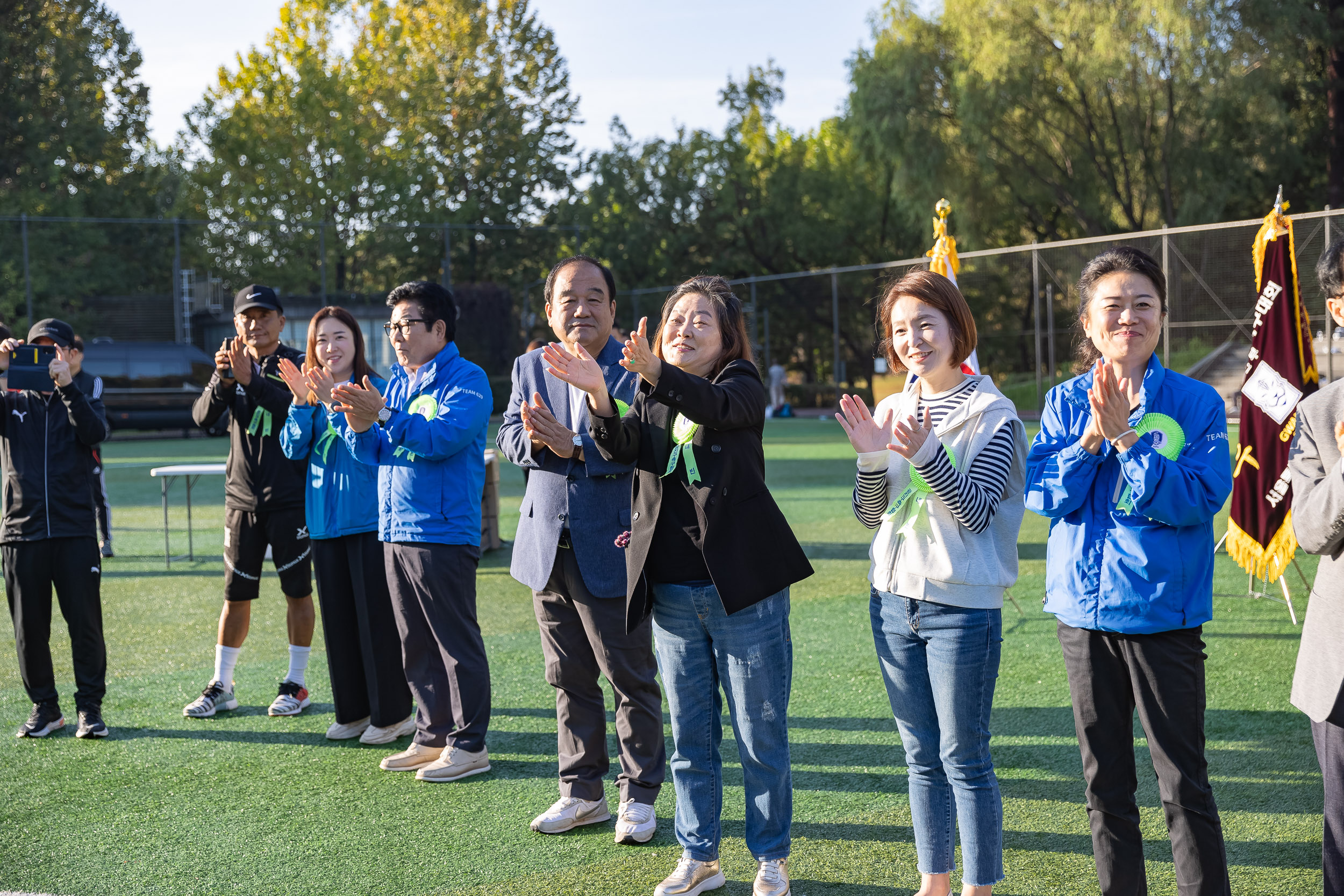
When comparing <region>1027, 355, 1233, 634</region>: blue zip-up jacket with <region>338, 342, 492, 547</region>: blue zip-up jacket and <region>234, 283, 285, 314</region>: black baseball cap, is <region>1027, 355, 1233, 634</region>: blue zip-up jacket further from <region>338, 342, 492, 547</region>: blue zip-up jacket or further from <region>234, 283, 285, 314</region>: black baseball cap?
<region>234, 283, 285, 314</region>: black baseball cap

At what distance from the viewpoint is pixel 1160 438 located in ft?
9.01

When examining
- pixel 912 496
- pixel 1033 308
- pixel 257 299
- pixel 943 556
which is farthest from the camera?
pixel 1033 308

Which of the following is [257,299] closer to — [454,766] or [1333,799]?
[454,766]

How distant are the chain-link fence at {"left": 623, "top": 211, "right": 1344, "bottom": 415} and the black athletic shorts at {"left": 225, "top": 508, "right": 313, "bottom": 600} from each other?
1100 cm

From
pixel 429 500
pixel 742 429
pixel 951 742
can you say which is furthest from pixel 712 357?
pixel 429 500

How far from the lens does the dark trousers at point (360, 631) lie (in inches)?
185

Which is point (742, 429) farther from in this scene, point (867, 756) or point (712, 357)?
point (867, 756)

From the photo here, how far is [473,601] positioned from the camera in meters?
4.43

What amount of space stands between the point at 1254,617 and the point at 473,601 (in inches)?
189

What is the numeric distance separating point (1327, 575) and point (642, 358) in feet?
5.50

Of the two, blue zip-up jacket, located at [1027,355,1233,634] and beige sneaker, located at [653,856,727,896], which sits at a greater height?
blue zip-up jacket, located at [1027,355,1233,634]

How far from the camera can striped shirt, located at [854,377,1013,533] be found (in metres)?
2.77

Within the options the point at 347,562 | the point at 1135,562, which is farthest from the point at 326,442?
the point at 1135,562

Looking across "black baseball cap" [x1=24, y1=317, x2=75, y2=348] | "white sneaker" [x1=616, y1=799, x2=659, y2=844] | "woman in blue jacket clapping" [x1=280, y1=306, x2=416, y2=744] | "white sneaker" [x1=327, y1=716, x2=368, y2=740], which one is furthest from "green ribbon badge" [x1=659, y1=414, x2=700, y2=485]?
"black baseball cap" [x1=24, y1=317, x2=75, y2=348]
